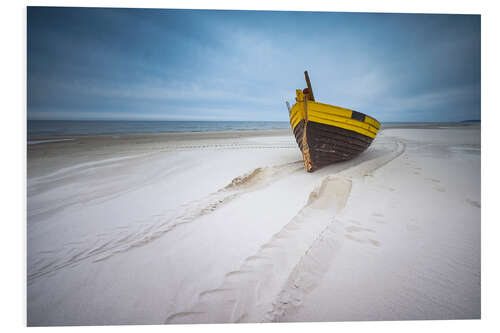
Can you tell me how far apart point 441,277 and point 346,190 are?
57.1 inches

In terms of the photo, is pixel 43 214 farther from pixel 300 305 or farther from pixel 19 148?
pixel 300 305

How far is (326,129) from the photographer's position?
3.95 meters

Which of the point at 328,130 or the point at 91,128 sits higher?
the point at 91,128

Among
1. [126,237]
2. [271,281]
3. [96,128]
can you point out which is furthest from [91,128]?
[271,281]

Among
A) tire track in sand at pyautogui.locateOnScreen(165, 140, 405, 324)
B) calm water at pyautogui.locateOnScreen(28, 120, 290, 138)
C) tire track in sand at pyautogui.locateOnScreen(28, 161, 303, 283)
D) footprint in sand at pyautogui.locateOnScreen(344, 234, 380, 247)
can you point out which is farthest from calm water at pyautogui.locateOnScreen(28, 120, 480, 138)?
footprint in sand at pyautogui.locateOnScreen(344, 234, 380, 247)

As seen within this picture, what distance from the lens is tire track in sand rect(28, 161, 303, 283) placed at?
193 centimetres

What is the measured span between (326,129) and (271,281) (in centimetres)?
331

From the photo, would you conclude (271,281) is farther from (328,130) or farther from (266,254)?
(328,130)

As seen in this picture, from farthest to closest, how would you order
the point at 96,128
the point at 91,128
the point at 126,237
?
the point at 96,128, the point at 91,128, the point at 126,237

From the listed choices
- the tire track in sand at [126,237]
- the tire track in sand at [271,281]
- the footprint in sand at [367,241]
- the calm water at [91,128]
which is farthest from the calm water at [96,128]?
the footprint in sand at [367,241]

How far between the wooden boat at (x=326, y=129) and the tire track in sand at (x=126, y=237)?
1.67m

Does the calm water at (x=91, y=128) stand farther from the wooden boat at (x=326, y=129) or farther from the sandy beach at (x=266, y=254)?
the wooden boat at (x=326, y=129)

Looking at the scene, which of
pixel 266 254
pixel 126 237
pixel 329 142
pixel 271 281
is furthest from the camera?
pixel 329 142

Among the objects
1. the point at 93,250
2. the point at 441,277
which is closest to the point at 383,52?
the point at 441,277
